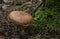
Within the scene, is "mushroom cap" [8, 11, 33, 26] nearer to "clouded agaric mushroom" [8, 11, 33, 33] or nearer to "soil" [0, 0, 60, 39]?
"clouded agaric mushroom" [8, 11, 33, 33]

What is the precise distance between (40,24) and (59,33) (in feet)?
1.08

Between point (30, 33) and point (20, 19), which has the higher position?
point (20, 19)

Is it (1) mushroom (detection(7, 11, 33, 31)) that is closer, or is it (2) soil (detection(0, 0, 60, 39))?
(1) mushroom (detection(7, 11, 33, 31))

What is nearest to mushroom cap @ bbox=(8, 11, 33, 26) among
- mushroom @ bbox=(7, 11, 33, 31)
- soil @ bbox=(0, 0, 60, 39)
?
mushroom @ bbox=(7, 11, 33, 31)

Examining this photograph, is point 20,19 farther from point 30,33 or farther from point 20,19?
point 30,33

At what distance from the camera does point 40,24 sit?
2832 mm

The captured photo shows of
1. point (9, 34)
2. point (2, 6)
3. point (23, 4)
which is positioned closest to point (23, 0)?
point (23, 4)

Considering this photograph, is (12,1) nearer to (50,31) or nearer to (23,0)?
(23,0)

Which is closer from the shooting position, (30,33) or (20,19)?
(20,19)

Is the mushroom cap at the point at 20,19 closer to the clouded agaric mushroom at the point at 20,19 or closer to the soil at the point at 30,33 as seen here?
the clouded agaric mushroom at the point at 20,19

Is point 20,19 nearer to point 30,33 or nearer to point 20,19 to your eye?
point 20,19

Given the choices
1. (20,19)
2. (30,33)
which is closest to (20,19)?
(20,19)

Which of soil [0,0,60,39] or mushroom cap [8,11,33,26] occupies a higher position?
mushroom cap [8,11,33,26]

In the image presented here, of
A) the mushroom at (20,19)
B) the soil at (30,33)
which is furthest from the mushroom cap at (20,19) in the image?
the soil at (30,33)
